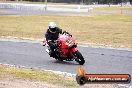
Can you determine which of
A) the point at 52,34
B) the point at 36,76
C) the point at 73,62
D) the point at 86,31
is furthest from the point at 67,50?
the point at 86,31

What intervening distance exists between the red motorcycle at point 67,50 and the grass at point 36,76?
2162 mm

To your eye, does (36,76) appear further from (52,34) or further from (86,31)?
(86,31)

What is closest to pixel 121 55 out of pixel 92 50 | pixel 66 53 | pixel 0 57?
pixel 92 50

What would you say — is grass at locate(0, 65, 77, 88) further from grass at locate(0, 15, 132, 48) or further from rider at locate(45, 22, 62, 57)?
grass at locate(0, 15, 132, 48)

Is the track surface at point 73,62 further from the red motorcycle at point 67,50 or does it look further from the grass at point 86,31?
the grass at point 86,31

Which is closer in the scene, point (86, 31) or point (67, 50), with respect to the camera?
point (67, 50)

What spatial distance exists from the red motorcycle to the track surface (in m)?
0.23

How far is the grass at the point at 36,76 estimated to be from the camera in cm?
1025

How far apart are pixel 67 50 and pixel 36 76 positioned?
3.26 m

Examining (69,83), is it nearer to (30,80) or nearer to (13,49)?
(30,80)

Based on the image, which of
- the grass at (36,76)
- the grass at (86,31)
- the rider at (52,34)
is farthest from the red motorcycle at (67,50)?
the grass at (86,31)

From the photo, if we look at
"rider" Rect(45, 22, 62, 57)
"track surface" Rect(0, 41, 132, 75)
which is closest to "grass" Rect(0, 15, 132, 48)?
"track surface" Rect(0, 41, 132, 75)

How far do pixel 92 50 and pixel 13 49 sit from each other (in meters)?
3.71

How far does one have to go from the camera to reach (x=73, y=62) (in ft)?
48.4
